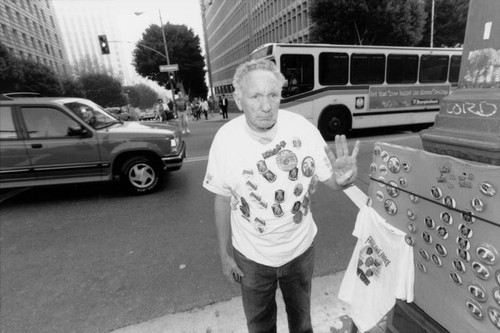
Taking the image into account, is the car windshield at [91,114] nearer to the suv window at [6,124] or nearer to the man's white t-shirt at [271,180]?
the suv window at [6,124]

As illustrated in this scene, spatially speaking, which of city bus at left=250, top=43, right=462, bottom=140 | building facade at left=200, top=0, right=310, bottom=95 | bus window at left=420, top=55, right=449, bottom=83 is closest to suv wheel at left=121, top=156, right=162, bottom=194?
city bus at left=250, top=43, right=462, bottom=140

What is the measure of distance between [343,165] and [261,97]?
608 mm

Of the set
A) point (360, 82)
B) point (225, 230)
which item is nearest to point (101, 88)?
point (360, 82)

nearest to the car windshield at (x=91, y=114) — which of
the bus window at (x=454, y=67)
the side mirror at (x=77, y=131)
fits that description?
the side mirror at (x=77, y=131)

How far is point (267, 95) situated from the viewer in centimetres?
153

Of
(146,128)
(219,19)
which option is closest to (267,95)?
(146,128)

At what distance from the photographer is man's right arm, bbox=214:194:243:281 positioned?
5.72 feet

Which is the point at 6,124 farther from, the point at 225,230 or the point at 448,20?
the point at 448,20

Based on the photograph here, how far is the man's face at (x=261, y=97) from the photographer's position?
1.53m

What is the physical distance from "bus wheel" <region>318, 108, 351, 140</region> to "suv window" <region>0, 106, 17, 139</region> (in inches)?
321

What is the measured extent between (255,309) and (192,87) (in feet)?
193

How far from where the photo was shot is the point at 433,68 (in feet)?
35.0

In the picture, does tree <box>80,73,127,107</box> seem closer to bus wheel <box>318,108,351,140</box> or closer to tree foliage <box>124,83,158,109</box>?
tree foliage <box>124,83,158,109</box>

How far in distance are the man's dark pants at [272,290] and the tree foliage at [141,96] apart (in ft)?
321
